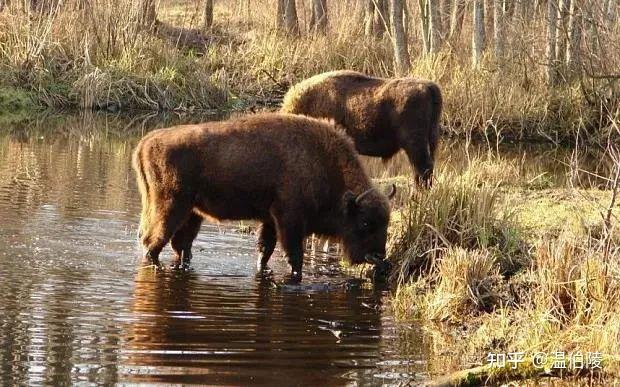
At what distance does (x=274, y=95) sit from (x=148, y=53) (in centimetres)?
355

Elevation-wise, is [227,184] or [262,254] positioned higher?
[227,184]

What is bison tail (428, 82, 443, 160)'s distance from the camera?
15.3 metres

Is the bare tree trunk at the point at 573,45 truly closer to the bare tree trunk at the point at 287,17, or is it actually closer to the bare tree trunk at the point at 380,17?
the bare tree trunk at the point at 380,17

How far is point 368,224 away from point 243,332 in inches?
115

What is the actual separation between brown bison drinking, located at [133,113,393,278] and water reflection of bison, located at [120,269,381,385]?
0.67 m

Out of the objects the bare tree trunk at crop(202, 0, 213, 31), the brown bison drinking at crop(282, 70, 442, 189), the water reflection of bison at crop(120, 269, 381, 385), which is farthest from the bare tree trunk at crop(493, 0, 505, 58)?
the water reflection of bison at crop(120, 269, 381, 385)

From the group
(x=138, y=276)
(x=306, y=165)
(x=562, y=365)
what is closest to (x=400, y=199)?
(x=306, y=165)

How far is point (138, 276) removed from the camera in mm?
11031

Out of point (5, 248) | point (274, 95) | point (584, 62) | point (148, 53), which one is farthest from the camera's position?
point (274, 95)

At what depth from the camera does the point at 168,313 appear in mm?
9625

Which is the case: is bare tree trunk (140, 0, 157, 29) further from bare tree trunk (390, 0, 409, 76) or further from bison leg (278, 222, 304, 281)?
bison leg (278, 222, 304, 281)

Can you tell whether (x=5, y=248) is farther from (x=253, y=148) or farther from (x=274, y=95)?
(x=274, y=95)

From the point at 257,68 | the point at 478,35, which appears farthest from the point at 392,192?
the point at 257,68

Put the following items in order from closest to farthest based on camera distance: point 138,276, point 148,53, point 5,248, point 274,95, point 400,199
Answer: point 138,276
point 5,248
point 400,199
point 148,53
point 274,95
